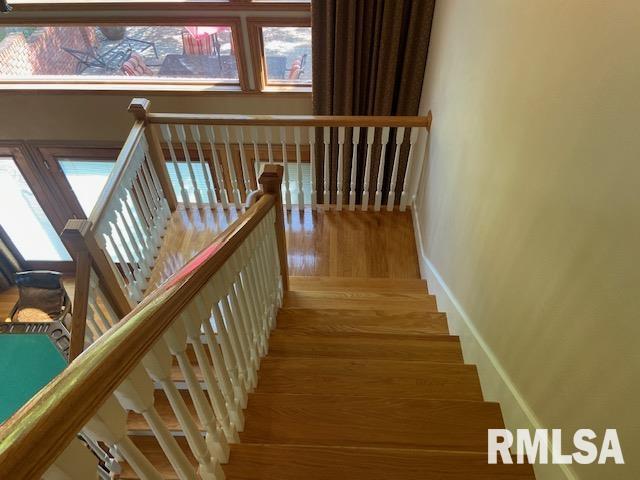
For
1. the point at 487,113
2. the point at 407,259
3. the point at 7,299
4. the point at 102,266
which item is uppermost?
the point at 487,113

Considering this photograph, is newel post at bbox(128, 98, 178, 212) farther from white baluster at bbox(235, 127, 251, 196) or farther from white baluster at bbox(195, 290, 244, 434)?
white baluster at bbox(195, 290, 244, 434)

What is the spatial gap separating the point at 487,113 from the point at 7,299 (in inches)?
218

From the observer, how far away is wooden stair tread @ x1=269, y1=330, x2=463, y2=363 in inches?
80.5

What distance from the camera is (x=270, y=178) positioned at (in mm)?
1908

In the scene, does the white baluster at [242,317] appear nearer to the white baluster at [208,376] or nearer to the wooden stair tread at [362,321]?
the white baluster at [208,376]

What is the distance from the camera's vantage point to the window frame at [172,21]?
3.38m

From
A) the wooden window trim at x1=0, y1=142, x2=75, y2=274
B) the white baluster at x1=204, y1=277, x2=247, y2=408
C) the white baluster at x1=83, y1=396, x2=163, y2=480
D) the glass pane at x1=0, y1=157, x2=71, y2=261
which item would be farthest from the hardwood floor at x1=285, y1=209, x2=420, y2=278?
the glass pane at x1=0, y1=157, x2=71, y2=261

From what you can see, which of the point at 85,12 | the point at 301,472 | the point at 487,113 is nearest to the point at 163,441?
the point at 301,472

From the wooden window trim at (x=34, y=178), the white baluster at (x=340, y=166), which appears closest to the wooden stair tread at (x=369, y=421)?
the white baluster at (x=340, y=166)

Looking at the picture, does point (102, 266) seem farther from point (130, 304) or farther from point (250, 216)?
point (250, 216)

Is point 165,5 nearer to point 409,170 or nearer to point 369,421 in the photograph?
point 409,170

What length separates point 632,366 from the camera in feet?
3.22

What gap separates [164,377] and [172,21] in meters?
3.36

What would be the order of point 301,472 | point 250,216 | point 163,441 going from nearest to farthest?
point 163,441 < point 301,472 < point 250,216
